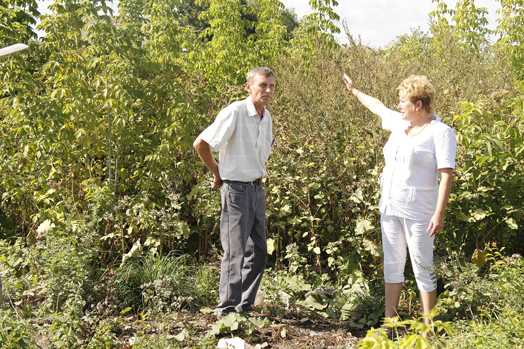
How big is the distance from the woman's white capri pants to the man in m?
1.01

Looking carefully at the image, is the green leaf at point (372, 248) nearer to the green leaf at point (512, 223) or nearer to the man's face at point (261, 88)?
the green leaf at point (512, 223)

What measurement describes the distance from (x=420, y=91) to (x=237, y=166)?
4.46 ft

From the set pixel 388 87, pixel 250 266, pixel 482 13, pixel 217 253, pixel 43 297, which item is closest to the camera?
pixel 250 266

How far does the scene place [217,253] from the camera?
176 inches

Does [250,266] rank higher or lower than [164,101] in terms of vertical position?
lower

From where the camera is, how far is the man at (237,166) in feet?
10.6

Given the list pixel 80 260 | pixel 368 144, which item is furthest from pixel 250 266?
pixel 368 144

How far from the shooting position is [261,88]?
3244 mm

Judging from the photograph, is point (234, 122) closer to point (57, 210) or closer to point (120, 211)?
point (120, 211)

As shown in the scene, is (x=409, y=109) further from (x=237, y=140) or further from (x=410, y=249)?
(x=237, y=140)

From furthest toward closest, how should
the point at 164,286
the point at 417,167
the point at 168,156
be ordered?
the point at 168,156, the point at 164,286, the point at 417,167

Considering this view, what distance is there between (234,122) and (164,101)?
1601 mm

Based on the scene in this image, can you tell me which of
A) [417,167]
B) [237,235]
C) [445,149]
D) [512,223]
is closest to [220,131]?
[237,235]

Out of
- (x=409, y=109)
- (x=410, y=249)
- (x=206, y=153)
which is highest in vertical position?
(x=409, y=109)
